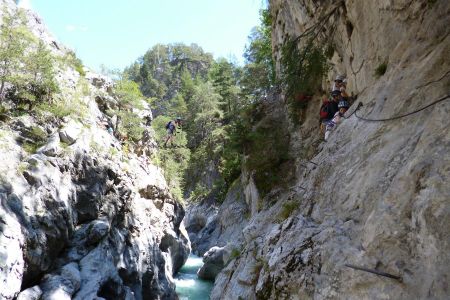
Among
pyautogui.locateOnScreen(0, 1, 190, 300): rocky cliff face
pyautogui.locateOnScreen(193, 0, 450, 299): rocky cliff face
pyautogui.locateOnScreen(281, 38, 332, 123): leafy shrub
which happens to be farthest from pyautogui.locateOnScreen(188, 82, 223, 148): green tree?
pyautogui.locateOnScreen(193, 0, 450, 299): rocky cliff face

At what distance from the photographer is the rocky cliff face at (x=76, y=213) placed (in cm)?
1153

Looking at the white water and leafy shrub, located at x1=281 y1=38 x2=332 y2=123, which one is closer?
leafy shrub, located at x1=281 y1=38 x2=332 y2=123

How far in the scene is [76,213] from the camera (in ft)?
50.1

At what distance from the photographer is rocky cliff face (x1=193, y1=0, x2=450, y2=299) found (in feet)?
14.1

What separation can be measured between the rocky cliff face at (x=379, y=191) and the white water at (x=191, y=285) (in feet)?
52.7

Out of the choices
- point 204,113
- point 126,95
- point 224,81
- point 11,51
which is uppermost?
point 224,81

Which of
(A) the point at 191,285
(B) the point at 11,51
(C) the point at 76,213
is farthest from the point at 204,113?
(B) the point at 11,51

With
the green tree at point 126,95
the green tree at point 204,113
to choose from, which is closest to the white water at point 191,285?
the green tree at point 126,95

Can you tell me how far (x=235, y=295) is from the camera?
862 cm

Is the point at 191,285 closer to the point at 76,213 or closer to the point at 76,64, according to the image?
the point at 76,213

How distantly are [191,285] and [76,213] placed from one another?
14213mm

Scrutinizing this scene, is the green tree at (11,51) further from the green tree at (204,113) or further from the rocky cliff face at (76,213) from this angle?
the green tree at (204,113)

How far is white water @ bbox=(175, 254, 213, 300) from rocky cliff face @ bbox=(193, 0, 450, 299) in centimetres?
1605

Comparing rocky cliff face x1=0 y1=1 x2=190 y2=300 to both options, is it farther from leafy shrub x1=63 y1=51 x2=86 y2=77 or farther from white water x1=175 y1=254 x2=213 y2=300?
white water x1=175 y1=254 x2=213 y2=300
